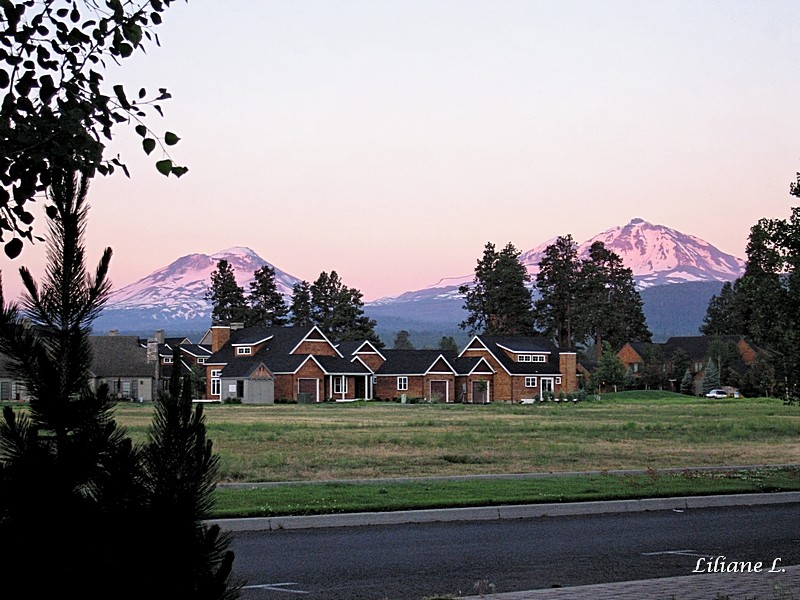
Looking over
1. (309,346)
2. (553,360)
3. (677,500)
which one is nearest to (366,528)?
(677,500)

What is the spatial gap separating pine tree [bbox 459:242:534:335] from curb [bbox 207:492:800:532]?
4361 inches

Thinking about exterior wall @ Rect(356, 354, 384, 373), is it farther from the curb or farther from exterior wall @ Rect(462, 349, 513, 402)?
the curb

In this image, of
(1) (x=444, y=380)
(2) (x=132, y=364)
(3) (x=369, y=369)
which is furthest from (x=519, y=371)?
(2) (x=132, y=364)

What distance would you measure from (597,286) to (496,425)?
91.9 m

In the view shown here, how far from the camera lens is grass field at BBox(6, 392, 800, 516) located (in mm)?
17344

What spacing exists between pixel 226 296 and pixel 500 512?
114 meters

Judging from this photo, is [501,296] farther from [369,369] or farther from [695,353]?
[369,369]

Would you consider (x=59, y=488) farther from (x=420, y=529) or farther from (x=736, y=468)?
(x=736, y=468)

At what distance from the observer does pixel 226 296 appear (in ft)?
420

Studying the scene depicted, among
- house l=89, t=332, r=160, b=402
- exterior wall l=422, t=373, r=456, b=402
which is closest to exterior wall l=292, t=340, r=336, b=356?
exterior wall l=422, t=373, r=456, b=402

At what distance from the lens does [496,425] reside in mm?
43531

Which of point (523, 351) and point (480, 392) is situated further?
point (523, 351)
